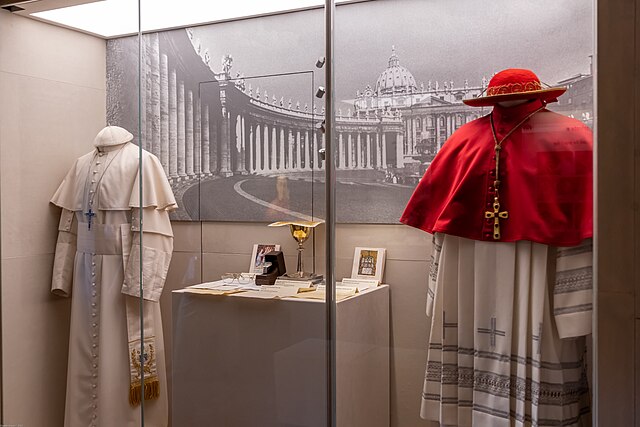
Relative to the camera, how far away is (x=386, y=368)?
169cm

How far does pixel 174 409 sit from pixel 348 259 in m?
0.81

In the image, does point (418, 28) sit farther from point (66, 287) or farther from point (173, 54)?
point (66, 287)

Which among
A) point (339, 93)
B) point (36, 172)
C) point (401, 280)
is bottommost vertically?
point (401, 280)

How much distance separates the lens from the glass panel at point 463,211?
149 cm

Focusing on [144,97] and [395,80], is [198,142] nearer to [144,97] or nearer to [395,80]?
[144,97]

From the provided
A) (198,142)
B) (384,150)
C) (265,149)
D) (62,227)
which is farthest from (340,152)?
(62,227)

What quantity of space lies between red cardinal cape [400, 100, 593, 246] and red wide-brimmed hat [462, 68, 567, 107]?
2 cm

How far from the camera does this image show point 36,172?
7.46 feet

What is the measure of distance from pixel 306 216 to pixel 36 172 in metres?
1.15

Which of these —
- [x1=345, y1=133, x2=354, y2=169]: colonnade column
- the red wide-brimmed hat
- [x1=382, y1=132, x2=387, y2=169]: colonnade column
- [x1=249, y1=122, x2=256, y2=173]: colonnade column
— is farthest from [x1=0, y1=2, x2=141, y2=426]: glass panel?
the red wide-brimmed hat

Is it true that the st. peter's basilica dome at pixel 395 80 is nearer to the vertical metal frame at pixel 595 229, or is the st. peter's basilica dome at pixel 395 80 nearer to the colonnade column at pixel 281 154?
the colonnade column at pixel 281 154

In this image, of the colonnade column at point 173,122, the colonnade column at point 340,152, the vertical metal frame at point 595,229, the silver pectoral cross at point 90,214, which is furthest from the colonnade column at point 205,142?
the vertical metal frame at point 595,229
